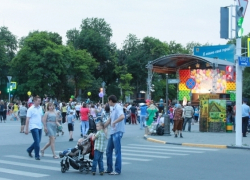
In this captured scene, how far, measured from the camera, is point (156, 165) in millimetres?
12508

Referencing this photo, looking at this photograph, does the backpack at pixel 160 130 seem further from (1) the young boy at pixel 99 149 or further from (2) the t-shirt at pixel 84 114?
(1) the young boy at pixel 99 149

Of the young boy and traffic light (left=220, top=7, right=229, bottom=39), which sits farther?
traffic light (left=220, top=7, right=229, bottom=39)

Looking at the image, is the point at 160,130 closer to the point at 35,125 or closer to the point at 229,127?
the point at 229,127

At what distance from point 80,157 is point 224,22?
876 centimetres

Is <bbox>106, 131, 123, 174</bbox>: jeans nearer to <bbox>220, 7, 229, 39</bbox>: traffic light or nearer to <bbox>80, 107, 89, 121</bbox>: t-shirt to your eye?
<bbox>220, 7, 229, 39</bbox>: traffic light

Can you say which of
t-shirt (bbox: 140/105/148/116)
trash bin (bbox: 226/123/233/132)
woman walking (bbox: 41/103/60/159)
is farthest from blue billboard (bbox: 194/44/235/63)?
woman walking (bbox: 41/103/60/159)

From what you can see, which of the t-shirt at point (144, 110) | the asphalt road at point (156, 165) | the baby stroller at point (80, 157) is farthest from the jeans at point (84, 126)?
the baby stroller at point (80, 157)

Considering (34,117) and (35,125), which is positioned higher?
(34,117)

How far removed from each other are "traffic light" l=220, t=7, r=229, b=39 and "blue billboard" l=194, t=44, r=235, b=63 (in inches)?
774

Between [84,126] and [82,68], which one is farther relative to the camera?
[82,68]

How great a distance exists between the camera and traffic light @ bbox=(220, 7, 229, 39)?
16.9 meters

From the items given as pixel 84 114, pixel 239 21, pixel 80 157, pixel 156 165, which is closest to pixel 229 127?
pixel 84 114

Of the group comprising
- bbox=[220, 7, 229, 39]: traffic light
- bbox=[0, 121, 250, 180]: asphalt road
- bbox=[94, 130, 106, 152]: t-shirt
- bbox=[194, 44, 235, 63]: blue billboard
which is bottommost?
bbox=[0, 121, 250, 180]: asphalt road

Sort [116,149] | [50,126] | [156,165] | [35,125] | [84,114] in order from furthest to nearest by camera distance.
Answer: [84,114], [50,126], [35,125], [156,165], [116,149]
